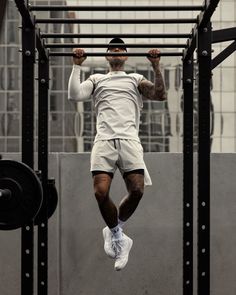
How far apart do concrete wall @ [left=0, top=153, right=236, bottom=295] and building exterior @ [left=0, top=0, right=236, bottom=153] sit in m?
18.8

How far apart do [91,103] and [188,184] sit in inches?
839

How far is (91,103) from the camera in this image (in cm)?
2642

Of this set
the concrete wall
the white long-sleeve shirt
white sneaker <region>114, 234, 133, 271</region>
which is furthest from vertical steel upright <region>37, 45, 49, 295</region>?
the concrete wall

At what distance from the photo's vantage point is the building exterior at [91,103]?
2550cm

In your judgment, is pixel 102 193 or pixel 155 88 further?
pixel 155 88

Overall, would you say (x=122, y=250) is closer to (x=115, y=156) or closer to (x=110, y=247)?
(x=110, y=247)

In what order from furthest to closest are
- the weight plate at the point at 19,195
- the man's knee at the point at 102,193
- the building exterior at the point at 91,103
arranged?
the building exterior at the point at 91,103
the man's knee at the point at 102,193
the weight plate at the point at 19,195

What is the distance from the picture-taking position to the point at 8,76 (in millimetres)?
27312

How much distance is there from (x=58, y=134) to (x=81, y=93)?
21439mm

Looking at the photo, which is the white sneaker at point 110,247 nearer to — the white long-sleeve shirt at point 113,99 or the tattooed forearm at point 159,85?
the white long-sleeve shirt at point 113,99

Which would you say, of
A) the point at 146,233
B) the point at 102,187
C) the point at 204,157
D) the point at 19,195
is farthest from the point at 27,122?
the point at 146,233

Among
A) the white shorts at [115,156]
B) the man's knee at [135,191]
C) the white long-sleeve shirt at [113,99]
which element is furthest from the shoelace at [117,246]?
the white long-sleeve shirt at [113,99]

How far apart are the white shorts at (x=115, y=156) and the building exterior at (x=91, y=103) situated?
2032 cm

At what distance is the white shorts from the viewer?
15.1 ft
